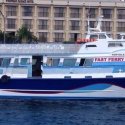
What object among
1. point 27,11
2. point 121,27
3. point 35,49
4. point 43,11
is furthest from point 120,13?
point 35,49

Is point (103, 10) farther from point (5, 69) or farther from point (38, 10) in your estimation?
point (5, 69)

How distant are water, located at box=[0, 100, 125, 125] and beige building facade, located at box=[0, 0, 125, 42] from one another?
50.0 metres

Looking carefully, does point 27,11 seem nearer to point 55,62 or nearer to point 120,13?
point 120,13

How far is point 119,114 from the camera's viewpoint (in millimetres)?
37906

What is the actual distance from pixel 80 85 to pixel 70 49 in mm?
2449

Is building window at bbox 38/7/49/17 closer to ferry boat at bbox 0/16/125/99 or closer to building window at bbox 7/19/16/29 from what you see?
building window at bbox 7/19/16/29

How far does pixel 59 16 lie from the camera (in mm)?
95188

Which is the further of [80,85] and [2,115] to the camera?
[80,85]

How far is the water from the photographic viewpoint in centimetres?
3525

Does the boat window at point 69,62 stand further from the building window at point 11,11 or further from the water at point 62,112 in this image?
the building window at point 11,11

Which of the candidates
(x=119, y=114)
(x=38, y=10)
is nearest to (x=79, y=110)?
(x=119, y=114)

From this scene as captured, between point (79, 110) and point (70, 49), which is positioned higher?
point (70, 49)

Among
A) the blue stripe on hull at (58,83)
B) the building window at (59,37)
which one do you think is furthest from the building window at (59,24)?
the blue stripe on hull at (58,83)

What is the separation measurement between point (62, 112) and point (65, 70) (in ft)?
18.3
